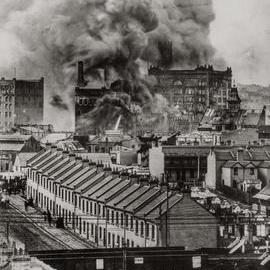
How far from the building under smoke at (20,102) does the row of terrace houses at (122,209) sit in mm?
26961

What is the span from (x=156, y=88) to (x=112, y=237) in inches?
2113

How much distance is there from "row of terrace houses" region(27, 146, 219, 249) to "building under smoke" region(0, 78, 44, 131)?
2696 centimetres

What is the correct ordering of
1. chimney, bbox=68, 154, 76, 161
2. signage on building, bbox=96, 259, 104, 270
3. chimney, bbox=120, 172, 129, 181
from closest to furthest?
signage on building, bbox=96, 259, 104, 270, chimney, bbox=120, 172, 129, 181, chimney, bbox=68, 154, 76, 161

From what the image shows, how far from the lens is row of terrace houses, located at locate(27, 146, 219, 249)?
957 inches

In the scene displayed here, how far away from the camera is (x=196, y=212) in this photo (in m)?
24.7

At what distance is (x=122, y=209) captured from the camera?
26656 millimetres

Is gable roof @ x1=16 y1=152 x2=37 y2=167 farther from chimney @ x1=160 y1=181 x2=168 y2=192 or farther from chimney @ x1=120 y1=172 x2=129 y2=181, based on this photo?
chimney @ x1=160 y1=181 x2=168 y2=192

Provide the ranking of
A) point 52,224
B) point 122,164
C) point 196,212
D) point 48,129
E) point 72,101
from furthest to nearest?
point 72,101, point 48,129, point 122,164, point 52,224, point 196,212

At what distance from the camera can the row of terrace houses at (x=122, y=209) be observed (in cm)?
2430

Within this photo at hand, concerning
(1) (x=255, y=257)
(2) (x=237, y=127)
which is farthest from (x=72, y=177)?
(2) (x=237, y=127)

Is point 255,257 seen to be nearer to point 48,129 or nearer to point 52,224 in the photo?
point 52,224

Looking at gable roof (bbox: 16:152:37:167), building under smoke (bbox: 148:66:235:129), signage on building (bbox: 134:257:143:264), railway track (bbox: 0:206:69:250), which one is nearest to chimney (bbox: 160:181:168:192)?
railway track (bbox: 0:206:69:250)

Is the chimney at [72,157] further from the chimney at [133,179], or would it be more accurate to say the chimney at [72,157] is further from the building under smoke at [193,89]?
the building under smoke at [193,89]

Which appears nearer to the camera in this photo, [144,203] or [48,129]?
[144,203]
